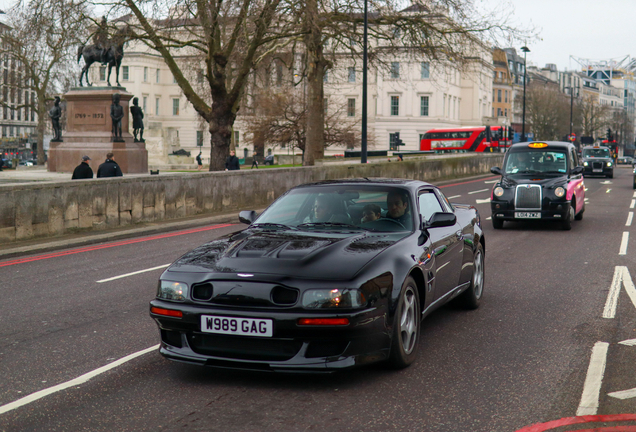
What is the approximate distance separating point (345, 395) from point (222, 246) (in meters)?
1.48

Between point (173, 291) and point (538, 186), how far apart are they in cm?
1210

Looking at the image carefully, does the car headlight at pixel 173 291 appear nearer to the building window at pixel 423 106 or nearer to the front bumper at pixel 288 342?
the front bumper at pixel 288 342

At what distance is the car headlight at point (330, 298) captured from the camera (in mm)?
4797

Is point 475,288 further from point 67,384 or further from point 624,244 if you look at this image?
point 624,244

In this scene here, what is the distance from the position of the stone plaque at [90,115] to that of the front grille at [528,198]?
1857 cm

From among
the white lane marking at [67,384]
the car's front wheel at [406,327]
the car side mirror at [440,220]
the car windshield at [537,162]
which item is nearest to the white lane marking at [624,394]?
the car's front wheel at [406,327]

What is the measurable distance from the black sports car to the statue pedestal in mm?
24308

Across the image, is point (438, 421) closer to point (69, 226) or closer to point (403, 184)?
point (403, 184)

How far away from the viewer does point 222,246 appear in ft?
18.6

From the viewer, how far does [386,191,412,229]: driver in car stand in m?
6.34

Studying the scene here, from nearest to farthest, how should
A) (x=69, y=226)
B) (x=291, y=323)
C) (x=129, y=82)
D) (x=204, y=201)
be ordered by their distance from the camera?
(x=291, y=323), (x=69, y=226), (x=204, y=201), (x=129, y=82)

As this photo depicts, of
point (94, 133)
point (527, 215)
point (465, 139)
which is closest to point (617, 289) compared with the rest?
point (527, 215)

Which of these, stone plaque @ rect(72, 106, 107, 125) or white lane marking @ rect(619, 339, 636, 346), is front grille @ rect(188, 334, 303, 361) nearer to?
white lane marking @ rect(619, 339, 636, 346)

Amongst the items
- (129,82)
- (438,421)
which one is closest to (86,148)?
(438,421)
